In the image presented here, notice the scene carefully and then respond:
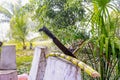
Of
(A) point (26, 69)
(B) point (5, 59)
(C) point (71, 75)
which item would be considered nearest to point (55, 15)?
(A) point (26, 69)

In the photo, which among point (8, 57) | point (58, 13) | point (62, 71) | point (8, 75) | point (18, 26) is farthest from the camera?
point (18, 26)

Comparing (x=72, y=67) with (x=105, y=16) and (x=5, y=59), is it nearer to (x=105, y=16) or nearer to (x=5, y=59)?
(x=105, y=16)

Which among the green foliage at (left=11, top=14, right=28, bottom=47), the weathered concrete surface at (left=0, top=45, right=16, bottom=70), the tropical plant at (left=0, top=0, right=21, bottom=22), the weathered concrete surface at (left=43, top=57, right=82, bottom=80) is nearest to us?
the weathered concrete surface at (left=43, top=57, right=82, bottom=80)

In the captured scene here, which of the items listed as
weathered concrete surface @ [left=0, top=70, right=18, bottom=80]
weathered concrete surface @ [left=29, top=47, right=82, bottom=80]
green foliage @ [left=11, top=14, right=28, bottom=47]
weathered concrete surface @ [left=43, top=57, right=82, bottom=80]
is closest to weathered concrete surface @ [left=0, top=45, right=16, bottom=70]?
weathered concrete surface @ [left=0, top=70, right=18, bottom=80]

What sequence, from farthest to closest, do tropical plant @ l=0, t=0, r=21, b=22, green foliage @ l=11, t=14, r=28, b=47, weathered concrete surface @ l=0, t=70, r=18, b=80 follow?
tropical plant @ l=0, t=0, r=21, b=22
green foliage @ l=11, t=14, r=28, b=47
weathered concrete surface @ l=0, t=70, r=18, b=80

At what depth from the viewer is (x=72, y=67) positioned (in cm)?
100

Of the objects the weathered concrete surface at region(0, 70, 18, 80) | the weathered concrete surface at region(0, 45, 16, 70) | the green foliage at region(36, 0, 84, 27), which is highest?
the green foliage at region(36, 0, 84, 27)

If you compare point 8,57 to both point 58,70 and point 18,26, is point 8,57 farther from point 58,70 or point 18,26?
point 18,26

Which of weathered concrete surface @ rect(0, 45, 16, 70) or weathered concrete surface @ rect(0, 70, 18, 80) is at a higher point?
weathered concrete surface @ rect(0, 45, 16, 70)

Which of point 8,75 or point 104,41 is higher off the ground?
point 104,41

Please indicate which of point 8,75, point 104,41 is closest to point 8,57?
point 8,75

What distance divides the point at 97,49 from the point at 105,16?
0.69 ft

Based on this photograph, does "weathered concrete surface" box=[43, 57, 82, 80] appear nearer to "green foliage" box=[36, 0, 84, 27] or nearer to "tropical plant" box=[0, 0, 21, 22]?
"green foliage" box=[36, 0, 84, 27]

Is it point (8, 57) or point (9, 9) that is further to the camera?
point (9, 9)
